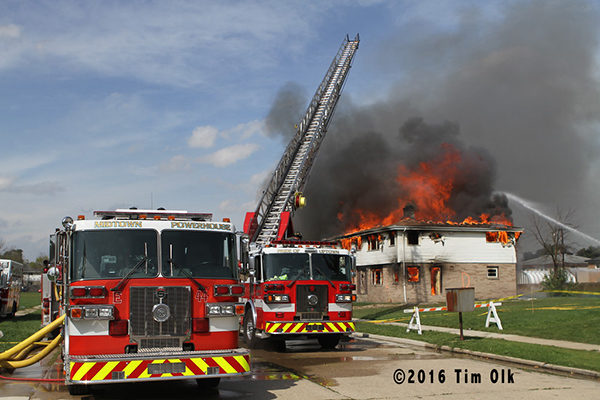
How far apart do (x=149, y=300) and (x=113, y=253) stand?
0.85 metres

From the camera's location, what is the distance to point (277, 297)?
15062 mm

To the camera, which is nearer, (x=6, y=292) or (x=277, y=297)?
(x=277, y=297)

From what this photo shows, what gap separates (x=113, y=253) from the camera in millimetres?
8703

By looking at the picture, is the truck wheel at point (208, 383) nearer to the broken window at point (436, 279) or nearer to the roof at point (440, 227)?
the roof at point (440, 227)

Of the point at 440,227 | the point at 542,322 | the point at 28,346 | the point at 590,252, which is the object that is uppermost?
the point at 440,227

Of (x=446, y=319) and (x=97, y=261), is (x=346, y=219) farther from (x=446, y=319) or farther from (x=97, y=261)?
(x=97, y=261)

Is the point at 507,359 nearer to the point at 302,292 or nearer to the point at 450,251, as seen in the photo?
the point at 302,292

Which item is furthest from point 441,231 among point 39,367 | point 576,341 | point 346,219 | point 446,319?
point 39,367

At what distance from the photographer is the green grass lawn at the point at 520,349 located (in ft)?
39.3

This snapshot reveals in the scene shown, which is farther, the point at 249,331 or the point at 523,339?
the point at 249,331

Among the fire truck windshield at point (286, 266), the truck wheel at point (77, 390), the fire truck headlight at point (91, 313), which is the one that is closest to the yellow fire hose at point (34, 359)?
the truck wheel at point (77, 390)

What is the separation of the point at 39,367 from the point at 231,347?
6008mm

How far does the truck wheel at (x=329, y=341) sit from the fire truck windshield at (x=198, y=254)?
24.2 ft

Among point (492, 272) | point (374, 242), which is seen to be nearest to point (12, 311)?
point (374, 242)
